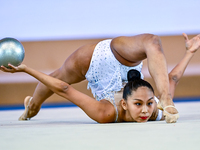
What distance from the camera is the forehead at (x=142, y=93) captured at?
178cm

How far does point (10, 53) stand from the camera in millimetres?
1900

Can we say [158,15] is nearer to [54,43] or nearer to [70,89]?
[54,43]

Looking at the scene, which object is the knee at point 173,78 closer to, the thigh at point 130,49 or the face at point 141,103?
the thigh at point 130,49

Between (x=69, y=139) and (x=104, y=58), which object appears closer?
(x=69, y=139)

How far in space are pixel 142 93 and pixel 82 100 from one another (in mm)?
380

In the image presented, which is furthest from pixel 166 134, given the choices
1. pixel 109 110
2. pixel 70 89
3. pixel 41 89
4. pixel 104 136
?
pixel 41 89

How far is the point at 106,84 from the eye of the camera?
219cm

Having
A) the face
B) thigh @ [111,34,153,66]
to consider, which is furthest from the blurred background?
the face

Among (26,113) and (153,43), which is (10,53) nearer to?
(26,113)

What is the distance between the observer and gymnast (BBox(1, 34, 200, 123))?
5.66 feet

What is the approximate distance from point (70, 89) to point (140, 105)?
1.49 ft

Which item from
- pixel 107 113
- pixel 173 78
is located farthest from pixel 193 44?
pixel 107 113

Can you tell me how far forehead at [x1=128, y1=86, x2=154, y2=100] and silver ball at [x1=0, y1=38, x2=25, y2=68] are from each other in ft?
2.46

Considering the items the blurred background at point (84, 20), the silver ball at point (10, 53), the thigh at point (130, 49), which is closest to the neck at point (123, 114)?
the thigh at point (130, 49)
